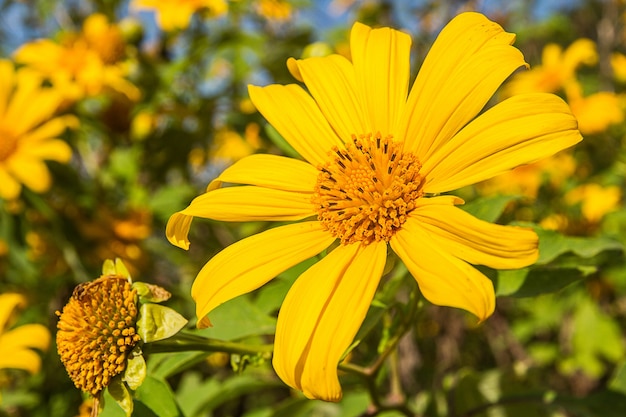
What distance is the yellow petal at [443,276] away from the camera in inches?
34.4

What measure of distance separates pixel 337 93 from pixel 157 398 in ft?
2.14

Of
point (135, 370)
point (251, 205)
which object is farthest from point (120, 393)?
point (251, 205)

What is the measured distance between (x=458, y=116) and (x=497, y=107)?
0.28 ft

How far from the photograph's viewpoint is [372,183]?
121cm

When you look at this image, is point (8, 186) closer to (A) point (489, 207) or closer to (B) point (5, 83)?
(B) point (5, 83)

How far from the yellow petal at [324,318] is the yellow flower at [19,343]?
3.55 ft

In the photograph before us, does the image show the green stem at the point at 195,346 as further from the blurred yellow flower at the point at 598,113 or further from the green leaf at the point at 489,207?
the blurred yellow flower at the point at 598,113

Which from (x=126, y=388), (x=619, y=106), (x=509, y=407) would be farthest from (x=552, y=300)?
(x=126, y=388)

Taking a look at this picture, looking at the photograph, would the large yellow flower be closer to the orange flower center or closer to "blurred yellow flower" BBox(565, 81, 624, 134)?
the orange flower center

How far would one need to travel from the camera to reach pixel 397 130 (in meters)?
1.22

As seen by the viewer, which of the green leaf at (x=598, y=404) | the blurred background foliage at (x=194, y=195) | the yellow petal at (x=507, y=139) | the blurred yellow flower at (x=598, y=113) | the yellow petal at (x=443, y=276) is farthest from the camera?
the blurred yellow flower at (x=598, y=113)

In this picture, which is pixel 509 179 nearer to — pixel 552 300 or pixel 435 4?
pixel 552 300

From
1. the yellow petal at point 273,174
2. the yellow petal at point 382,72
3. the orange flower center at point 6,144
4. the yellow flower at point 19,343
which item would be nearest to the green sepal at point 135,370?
the yellow petal at point 273,174

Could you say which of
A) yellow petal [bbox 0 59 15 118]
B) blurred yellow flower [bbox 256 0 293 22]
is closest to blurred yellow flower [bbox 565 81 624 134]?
blurred yellow flower [bbox 256 0 293 22]
